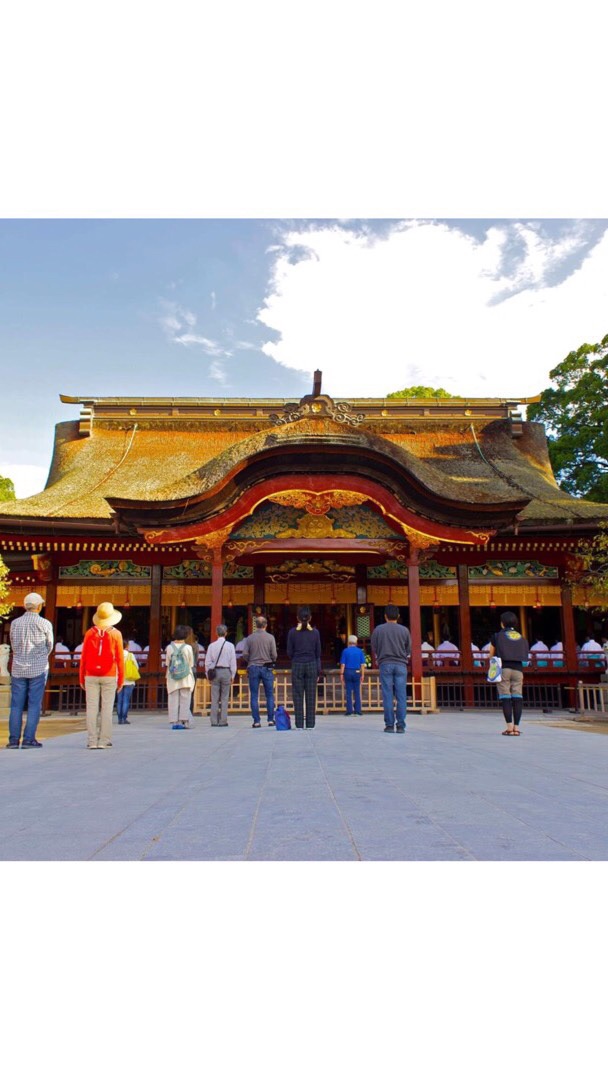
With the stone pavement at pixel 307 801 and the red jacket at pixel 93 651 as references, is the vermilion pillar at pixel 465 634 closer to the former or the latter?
the stone pavement at pixel 307 801

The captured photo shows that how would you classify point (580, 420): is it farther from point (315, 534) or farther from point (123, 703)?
point (123, 703)

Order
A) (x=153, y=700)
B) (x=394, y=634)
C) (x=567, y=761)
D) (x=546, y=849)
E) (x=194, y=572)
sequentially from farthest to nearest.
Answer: (x=194, y=572) < (x=153, y=700) < (x=394, y=634) < (x=567, y=761) < (x=546, y=849)

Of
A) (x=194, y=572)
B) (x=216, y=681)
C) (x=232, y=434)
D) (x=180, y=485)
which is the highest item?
(x=232, y=434)

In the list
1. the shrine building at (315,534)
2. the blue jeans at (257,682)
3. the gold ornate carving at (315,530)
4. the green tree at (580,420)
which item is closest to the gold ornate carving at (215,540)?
the shrine building at (315,534)

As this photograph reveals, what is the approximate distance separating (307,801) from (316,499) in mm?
10833

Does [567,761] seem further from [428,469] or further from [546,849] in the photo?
[428,469]

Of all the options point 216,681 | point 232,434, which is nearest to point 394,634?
point 216,681

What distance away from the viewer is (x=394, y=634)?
33.2 feet

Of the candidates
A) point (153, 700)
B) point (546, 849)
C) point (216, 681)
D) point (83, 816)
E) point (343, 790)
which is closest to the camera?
point (546, 849)

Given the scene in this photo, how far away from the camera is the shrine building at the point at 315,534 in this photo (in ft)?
48.0

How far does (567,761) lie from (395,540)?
28.3 ft

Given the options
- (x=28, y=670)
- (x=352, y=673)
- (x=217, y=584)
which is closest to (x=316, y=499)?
(x=217, y=584)

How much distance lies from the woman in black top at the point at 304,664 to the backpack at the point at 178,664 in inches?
62.6

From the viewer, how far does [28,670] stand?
26.9 ft
